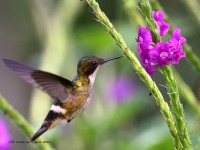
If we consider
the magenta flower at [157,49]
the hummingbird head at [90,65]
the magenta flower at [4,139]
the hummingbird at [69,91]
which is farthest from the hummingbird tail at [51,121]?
the magenta flower at [157,49]

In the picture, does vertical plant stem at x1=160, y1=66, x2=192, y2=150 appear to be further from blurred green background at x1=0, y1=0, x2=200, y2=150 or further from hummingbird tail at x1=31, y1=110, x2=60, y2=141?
blurred green background at x1=0, y1=0, x2=200, y2=150

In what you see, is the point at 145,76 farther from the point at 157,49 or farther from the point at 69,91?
the point at 69,91

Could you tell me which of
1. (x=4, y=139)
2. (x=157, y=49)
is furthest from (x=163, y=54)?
(x=4, y=139)

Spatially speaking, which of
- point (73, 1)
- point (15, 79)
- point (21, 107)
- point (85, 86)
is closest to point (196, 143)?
point (85, 86)

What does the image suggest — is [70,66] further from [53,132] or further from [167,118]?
[167,118]

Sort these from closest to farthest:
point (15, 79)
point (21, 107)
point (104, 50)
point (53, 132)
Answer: point (53, 132)
point (104, 50)
point (21, 107)
point (15, 79)

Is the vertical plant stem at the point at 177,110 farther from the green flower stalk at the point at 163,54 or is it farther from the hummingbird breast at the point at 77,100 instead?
the hummingbird breast at the point at 77,100

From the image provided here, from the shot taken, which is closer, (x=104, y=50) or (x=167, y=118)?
(x=167, y=118)

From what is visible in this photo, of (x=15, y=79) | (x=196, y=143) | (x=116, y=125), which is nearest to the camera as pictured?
(x=196, y=143)

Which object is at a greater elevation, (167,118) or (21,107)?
(167,118)
